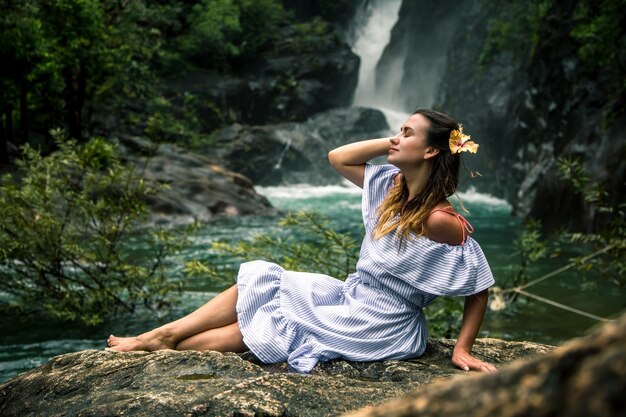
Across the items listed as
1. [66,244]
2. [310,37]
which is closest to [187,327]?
[66,244]

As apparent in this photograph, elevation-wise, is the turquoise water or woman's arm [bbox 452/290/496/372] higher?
woman's arm [bbox 452/290/496/372]

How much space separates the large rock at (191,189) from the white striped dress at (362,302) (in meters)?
10.8

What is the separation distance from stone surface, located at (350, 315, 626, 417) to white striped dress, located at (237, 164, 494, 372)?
7.28ft

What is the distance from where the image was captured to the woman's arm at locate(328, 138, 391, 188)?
11.5 feet

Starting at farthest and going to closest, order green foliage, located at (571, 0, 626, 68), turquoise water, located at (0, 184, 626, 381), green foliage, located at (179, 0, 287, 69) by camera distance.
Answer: green foliage, located at (179, 0, 287, 69)
green foliage, located at (571, 0, 626, 68)
turquoise water, located at (0, 184, 626, 381)

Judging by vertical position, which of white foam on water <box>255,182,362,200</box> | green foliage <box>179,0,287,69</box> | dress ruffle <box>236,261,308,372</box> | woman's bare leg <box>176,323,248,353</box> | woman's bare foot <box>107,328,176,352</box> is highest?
green foliage <box>179,0,287,69</box>

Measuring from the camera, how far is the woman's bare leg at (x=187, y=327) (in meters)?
3.21

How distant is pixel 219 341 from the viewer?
3209mm

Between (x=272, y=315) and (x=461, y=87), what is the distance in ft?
81.0

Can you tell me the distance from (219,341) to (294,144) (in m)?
23.5

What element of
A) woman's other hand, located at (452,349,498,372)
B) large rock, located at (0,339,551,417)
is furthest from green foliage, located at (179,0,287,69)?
woman's other hand, located at (452,349,498,372)

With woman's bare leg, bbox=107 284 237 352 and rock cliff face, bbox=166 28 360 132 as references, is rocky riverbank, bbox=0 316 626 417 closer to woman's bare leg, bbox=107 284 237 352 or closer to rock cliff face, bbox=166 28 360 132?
woman's bare leg, bbox=107 284 237 352

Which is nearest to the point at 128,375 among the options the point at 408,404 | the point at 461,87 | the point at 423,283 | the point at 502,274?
the point at 423,283

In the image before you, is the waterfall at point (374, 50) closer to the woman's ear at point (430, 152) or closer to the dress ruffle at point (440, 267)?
the woman's ear at point (430, 152)
